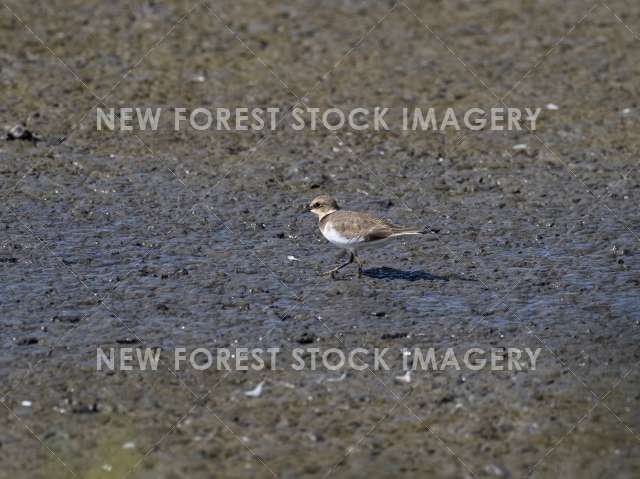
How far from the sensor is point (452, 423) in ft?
23.6

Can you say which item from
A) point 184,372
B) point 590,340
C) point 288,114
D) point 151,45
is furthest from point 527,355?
point 151,45

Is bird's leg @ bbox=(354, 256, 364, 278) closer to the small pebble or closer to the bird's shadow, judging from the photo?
the bird's shadow

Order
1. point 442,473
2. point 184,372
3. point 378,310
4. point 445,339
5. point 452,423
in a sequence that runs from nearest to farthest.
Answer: point 442,473 → point 452,423 → point 184,372 → point 445,339 → point 378,310

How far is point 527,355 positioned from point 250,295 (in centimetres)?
226

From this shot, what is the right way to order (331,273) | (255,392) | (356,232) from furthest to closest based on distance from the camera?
(331,273)
(356,232)
(255,392)

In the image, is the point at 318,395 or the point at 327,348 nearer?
the point at 318,395

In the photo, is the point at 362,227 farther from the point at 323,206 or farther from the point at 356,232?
the point at 323,206

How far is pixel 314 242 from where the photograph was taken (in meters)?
10.5

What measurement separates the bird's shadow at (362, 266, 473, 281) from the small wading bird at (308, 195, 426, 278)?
0.13 meters

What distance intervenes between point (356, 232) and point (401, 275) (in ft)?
1.86

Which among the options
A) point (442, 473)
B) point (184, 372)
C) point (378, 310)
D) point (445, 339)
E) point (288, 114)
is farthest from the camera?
point (288, 114)

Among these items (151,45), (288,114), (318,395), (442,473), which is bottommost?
(442,473)

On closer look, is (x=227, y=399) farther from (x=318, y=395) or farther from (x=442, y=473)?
(x=442, y=473)

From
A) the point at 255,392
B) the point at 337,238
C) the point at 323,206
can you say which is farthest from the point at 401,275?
the point at 255,392
